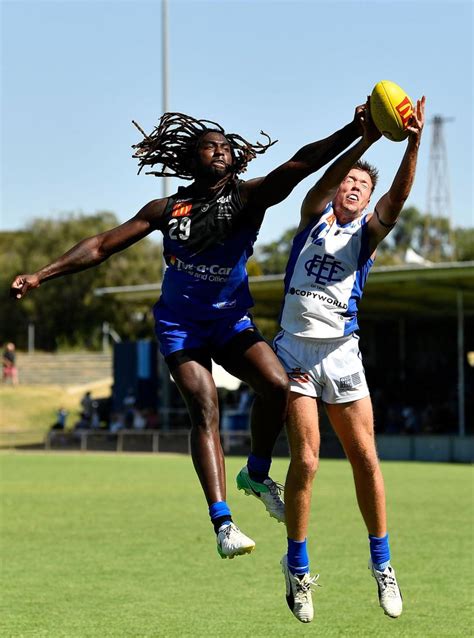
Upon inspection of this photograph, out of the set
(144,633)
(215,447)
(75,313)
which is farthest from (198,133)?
(75,313)

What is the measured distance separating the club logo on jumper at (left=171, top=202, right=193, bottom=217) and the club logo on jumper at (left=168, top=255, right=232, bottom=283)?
287 mm

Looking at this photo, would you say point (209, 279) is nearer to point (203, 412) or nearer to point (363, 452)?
point (203, 412)

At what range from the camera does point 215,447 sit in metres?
7.91

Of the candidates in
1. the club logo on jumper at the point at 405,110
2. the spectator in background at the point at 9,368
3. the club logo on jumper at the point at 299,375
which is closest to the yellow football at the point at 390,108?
the club logo on jumper at the point at 405,110

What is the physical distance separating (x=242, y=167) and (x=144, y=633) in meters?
3.39

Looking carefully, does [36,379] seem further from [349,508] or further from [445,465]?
[349,508]

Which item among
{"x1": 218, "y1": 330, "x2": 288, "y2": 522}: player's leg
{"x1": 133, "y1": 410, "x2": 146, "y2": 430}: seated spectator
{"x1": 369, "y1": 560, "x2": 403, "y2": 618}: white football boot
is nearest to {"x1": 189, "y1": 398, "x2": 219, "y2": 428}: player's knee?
{"x1": 218, "y1": 330, "x2": 288, "y2": 522}: player's leg

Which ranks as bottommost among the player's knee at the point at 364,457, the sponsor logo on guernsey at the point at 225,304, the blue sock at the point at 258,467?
the blue sock at the point at 258,467

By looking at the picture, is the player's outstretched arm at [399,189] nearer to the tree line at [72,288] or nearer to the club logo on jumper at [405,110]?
the club logo on jumper at [405,110]

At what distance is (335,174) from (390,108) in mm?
620

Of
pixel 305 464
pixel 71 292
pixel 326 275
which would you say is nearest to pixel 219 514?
pixel 305 464

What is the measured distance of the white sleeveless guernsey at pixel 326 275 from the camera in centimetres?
809

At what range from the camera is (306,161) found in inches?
295

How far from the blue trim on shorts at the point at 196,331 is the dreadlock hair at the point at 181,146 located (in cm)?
99
